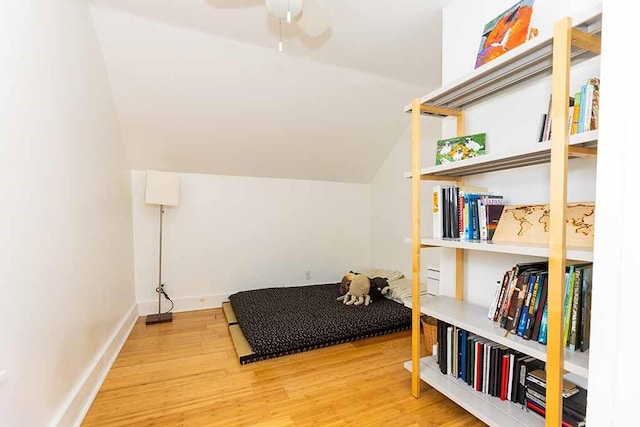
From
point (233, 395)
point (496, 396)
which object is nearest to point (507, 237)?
point (496, 396)

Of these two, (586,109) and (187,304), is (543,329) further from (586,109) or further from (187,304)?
(187,304)

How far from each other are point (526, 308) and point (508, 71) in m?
1.07

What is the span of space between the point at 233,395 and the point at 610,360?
5.66 ft

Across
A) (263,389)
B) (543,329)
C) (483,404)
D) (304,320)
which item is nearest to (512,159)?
(543,329)

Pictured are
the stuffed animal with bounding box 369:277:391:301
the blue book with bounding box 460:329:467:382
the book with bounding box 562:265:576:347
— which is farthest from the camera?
the stuffed animal with bounding box 369:277:391:301

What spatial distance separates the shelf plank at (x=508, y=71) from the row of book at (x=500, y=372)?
1302 millimetres

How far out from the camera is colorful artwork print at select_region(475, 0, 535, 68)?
135 centimetres

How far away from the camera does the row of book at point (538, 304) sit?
1092 mm

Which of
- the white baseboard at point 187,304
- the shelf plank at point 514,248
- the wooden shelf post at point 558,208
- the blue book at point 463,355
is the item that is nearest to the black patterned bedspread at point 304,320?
the white baseboard at point 187,304

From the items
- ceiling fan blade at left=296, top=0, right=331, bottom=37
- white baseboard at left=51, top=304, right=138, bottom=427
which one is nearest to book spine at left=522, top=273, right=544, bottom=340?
ceiling fan blade at left=296, top=0, right=331, bottom=37

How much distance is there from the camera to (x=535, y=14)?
1.47 metres

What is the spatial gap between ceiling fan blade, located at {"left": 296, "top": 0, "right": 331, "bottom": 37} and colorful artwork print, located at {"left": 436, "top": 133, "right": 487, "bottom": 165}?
37.2 inches

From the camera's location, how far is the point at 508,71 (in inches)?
53.8

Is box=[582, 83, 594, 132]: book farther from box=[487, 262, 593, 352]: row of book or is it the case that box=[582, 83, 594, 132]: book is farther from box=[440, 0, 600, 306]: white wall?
box=[487, 262, 593, 352]: row of book
